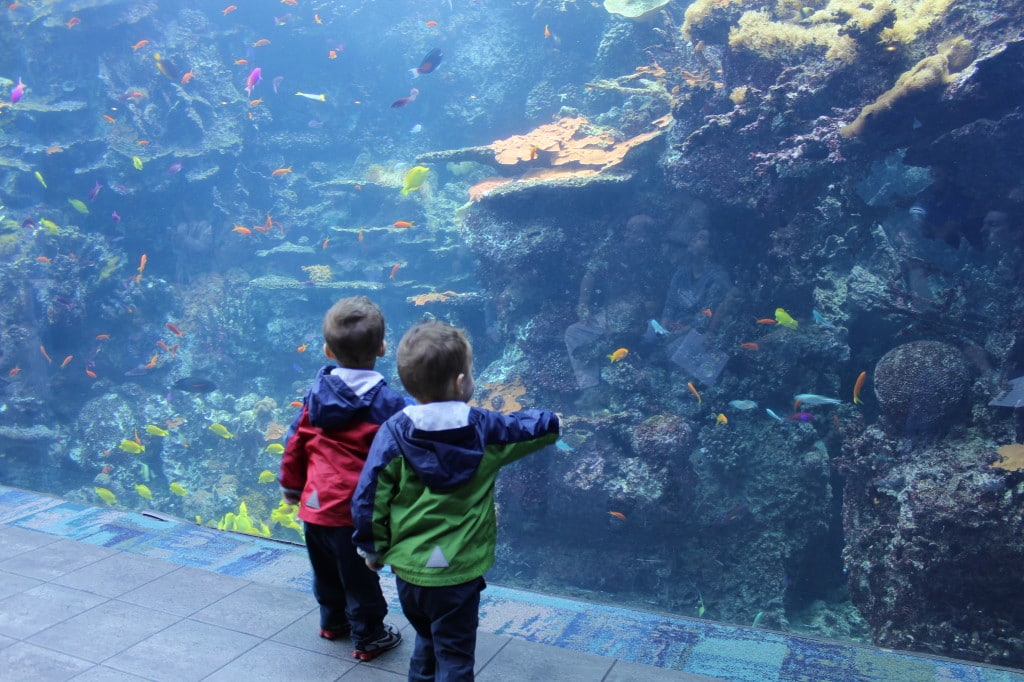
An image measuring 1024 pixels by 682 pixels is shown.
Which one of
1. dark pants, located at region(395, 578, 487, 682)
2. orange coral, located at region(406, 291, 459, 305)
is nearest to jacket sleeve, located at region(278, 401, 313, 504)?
dark pants, located at region(395, 578, 487, 682)

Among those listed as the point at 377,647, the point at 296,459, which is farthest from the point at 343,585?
the point at 296,459

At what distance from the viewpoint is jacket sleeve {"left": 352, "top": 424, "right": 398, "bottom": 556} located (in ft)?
5.84

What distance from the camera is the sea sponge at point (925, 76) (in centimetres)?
549

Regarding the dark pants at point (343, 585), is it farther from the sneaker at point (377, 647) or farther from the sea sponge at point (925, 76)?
the sea sponge at point (925, 76)

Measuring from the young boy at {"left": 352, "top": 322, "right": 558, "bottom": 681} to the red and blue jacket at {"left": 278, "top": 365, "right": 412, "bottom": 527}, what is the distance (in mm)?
266

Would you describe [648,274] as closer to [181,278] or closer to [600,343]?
[600,343]

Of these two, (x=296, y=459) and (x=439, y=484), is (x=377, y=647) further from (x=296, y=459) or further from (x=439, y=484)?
(x=439, y=484)

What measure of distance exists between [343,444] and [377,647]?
0.92 metres

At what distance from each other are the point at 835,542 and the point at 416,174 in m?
7.50

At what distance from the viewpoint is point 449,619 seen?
1.85 metres

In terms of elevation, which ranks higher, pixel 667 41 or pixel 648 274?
pixel 667 41

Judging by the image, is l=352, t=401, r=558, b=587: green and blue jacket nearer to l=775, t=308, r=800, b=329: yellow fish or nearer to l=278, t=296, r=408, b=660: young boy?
l=278, t=296, r=408, b=660: young boy

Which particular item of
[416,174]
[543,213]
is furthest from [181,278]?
[543,213]

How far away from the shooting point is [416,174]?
29.9 feet
